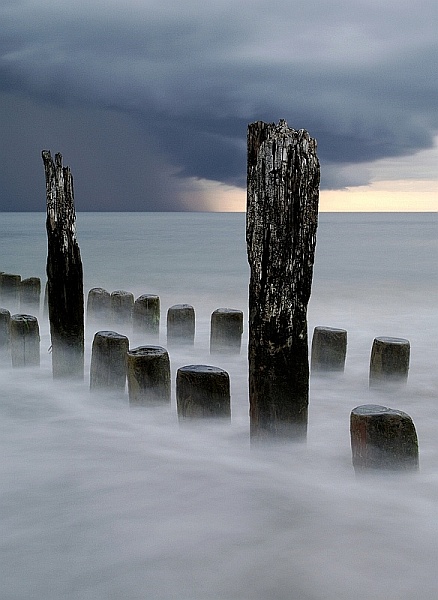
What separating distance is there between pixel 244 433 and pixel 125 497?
998mm

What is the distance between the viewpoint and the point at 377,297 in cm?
1458

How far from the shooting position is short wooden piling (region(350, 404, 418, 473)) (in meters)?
3.59

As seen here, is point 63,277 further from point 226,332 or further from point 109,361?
point 226,332

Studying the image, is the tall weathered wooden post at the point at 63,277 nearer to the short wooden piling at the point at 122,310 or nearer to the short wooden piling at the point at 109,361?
the short wooden piling at the point at 109,361

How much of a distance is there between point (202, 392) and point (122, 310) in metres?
4.07

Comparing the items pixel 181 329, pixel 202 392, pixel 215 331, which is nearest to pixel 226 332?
pixel 215 331

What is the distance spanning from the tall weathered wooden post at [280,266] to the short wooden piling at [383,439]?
0.44m

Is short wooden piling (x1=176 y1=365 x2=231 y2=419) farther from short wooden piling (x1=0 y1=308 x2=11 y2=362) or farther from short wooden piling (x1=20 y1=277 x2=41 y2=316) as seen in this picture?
short wooden piling (x1=20 y1=277 x2=41 y2=316)

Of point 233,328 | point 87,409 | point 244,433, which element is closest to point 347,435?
point 244,433

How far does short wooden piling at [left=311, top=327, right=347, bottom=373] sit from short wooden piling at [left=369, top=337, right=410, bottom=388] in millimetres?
379

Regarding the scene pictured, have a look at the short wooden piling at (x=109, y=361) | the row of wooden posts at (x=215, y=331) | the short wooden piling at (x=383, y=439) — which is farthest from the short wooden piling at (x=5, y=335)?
the short wooden piling at (x=383, y=439)

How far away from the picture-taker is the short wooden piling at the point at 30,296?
9.61 m

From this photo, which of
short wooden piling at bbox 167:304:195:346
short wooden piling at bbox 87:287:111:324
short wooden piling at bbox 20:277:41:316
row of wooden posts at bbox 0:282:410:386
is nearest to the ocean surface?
row of wooden posts at bbox 0:282:410:386

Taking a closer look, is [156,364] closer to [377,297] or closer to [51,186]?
[51,186]
